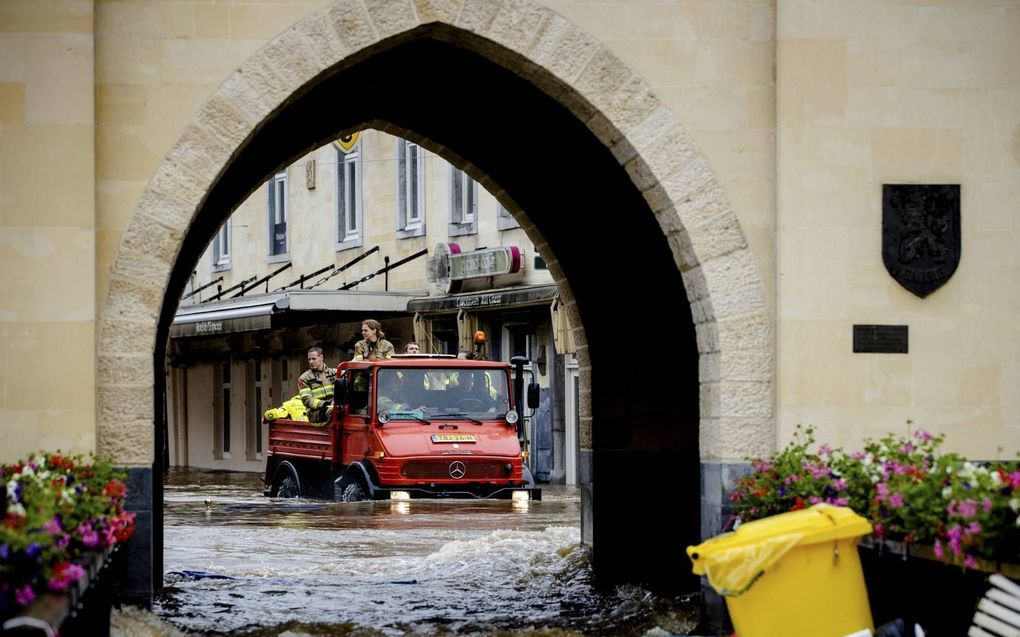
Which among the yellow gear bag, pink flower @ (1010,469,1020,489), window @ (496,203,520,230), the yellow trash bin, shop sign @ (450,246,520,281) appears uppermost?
window @ (496,203,520,230)

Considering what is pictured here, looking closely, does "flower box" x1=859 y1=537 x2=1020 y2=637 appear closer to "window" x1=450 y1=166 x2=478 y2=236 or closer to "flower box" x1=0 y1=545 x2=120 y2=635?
"flower box" x1=0 y1=545 x2=120 y2=635

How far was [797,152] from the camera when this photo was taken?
10617mm

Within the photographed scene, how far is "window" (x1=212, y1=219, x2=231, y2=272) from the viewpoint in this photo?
39438mm

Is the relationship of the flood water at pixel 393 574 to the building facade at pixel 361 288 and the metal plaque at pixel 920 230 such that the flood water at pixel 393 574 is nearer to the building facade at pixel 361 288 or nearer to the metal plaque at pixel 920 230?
the metal plaque at pixel 920 230

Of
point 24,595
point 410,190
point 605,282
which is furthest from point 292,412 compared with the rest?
point 24,595

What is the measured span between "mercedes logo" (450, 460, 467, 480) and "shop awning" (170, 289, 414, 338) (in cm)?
986

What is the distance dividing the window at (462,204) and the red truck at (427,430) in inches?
366

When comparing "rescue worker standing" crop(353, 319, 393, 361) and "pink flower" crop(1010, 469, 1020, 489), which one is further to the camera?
"rescue worker standing" crop(353, 319, 393, 361)

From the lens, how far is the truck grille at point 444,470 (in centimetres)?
1939

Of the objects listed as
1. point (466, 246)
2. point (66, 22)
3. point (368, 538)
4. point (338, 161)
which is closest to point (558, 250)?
point (368, 538)

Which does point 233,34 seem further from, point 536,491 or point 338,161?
point 338,161

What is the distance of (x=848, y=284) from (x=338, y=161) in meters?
24.1

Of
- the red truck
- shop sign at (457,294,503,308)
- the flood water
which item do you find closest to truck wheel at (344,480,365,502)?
the red truck

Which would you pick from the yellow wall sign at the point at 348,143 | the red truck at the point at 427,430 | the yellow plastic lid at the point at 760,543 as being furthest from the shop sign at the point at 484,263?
the yellow plastic lid at the point at 760,543
